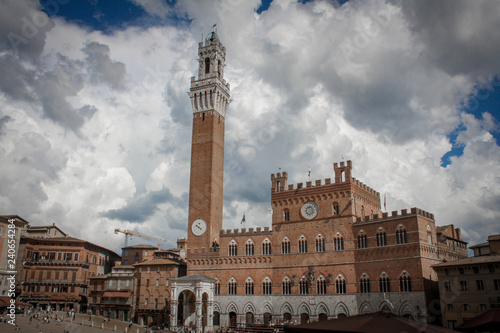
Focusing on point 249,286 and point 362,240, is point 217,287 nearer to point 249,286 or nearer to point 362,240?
point 249,286

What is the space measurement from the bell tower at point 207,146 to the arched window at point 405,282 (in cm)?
2573

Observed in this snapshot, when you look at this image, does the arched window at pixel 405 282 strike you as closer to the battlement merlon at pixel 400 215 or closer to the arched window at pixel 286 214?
the battlement merlon at pixel 400 215

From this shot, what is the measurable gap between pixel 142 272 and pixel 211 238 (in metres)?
12.0

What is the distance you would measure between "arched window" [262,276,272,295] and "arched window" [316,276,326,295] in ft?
21.8

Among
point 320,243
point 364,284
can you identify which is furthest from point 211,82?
point 364,284

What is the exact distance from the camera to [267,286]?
53.3m

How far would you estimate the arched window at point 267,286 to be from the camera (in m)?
53.1

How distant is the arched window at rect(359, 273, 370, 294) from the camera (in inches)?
1835

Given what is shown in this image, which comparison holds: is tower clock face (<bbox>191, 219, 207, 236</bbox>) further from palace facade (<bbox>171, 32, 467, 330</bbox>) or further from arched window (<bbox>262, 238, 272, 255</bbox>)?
arched window (<bbox>262, 238, 272, 255</bbox>)

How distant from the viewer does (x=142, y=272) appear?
60.1m

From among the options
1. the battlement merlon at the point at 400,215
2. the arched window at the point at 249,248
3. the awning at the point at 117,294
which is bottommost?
the awning at the point at 117,294

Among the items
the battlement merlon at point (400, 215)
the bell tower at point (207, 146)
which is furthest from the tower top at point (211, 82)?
the battlement merlon at point (400, 215)

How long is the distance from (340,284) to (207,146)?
27.6 meters

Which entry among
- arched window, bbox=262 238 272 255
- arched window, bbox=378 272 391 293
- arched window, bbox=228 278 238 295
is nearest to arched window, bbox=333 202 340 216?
arched window, bbox=378 272 391 293
